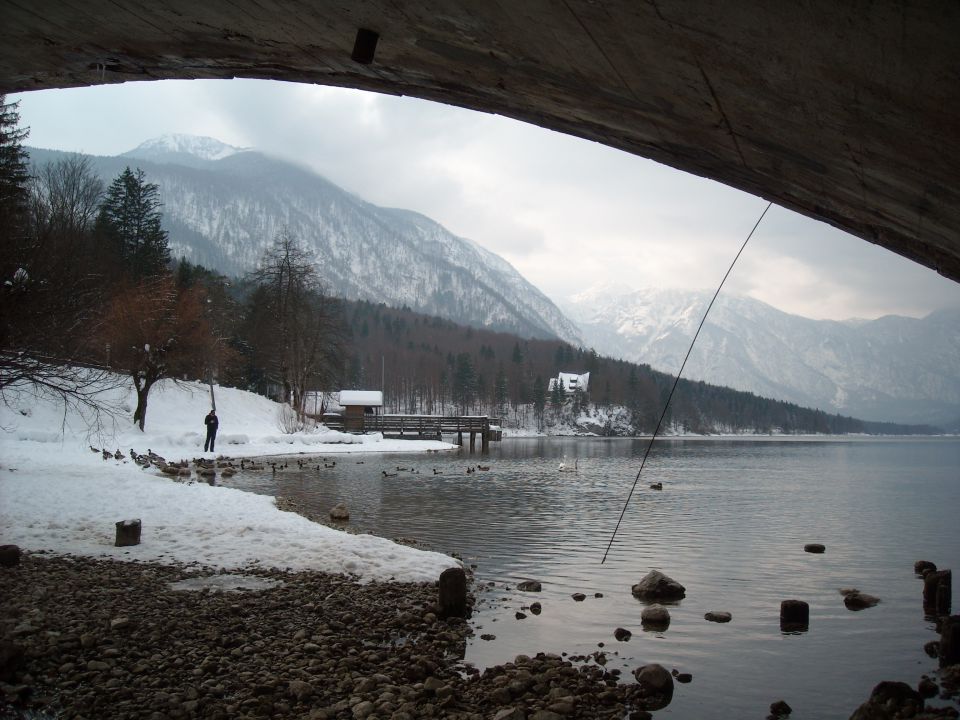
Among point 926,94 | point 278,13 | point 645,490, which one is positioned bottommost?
point 645,490

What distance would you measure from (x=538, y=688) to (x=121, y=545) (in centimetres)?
866

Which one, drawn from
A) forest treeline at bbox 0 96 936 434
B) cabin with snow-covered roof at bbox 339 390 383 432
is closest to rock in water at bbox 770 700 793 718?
forest treeline at bbox 0 96 936 434

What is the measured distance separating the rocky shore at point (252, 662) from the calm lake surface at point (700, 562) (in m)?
0.81

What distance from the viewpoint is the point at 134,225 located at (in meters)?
60.3

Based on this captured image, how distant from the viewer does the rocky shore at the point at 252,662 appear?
600 cm

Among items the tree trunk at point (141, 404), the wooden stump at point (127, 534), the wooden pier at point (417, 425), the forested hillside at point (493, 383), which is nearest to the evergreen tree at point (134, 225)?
the wooden pier at point (417, 425)

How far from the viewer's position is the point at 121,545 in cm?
1220

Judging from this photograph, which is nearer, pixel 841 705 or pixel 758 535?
pixel 841 705

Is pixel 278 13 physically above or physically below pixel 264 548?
above

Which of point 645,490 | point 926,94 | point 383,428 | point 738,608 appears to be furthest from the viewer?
point 383,428

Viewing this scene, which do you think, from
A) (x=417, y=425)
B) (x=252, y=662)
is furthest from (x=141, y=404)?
(x=252, y=662)

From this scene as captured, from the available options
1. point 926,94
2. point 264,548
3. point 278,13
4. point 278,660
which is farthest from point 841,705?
point 264,548

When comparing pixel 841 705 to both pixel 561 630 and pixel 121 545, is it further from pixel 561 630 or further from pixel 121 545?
pixel 121 545

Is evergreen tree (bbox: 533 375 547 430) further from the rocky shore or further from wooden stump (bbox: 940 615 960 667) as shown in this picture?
wooden stump (bbox: 940 615 960 667)
